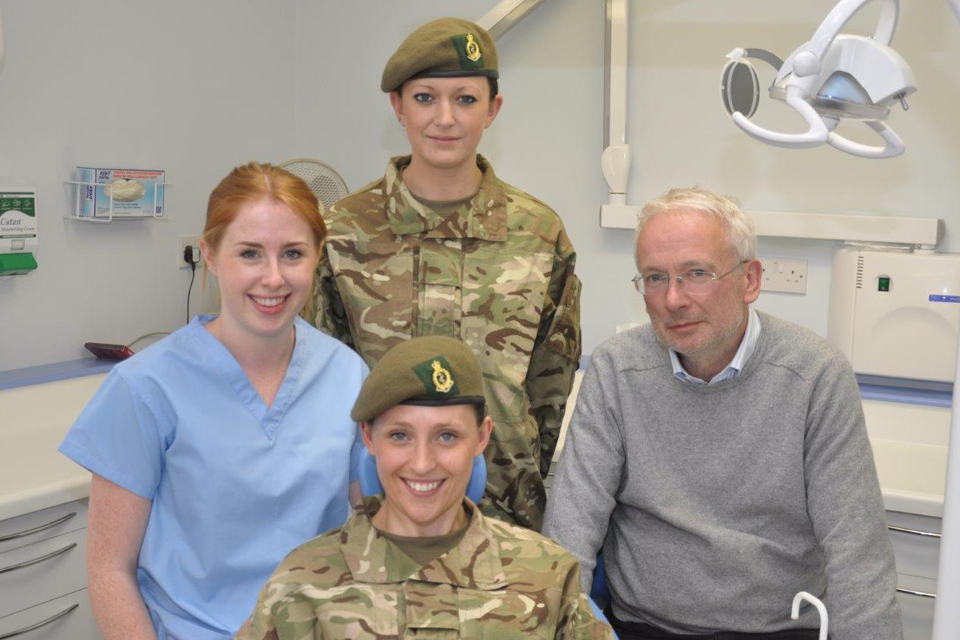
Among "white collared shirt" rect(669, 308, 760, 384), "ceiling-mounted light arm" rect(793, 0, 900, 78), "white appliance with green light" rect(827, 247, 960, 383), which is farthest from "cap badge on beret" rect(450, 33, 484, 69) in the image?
"white appliance with green light" rect(827, 247, 960, 383)

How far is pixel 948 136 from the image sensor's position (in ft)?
8.25

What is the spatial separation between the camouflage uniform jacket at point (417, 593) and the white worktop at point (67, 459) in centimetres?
79

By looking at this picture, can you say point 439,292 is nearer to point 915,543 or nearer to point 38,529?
point 38,529

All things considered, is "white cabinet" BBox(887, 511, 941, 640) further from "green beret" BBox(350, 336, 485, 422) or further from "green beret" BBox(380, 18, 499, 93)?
"green beret" BBox(380, 18, 499, 93)

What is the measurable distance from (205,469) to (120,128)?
5.17 ft

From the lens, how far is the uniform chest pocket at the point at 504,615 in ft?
4.58

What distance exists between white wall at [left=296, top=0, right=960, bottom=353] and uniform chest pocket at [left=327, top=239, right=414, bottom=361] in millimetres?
1201

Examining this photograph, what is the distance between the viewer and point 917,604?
2082 mm

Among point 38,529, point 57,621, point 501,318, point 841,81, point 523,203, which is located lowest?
point 57,621

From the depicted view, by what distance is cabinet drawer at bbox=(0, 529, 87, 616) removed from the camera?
1970 mm

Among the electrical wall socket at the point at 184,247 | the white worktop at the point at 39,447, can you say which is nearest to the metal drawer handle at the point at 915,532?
the white worktop at the point at 39,447

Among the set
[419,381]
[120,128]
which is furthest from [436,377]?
[120,128]

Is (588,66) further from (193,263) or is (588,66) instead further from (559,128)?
(193,263)

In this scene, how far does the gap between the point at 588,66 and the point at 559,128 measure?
0.20 m
